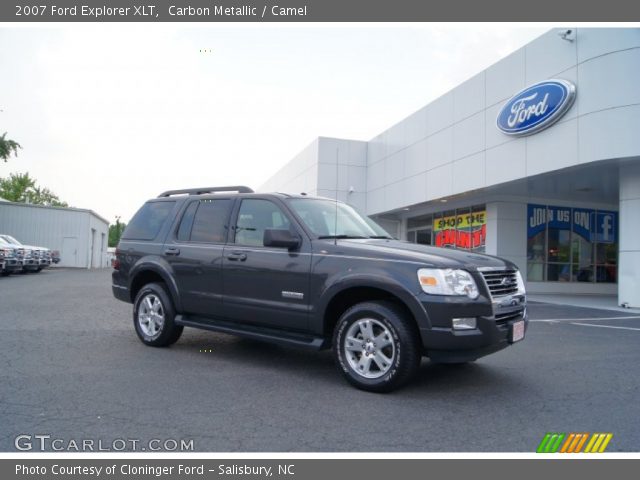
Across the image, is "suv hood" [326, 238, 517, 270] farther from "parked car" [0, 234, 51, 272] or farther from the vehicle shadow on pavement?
"parked car" [0, 234, 51, 272]

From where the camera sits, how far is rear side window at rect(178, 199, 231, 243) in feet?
20.3

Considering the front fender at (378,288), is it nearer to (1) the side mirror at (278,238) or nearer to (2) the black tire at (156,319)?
(1) the side mirror at (278,238)

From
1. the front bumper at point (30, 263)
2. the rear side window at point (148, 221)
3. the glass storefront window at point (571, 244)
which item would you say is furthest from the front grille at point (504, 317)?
the front bumper at point (30, 263)

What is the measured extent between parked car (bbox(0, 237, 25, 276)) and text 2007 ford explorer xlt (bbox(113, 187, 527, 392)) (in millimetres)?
16298

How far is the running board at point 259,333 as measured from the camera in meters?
5.08

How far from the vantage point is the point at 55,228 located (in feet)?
115

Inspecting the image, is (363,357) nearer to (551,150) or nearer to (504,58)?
(551,150)

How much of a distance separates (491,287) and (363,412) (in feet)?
5.35

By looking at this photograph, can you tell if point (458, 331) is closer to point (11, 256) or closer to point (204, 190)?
point (204, 190)

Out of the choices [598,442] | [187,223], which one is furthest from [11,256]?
[598,442]

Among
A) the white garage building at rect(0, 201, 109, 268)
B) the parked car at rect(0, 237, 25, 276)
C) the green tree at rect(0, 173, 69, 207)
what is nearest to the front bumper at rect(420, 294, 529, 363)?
the parked car at rect(0, 237, 25, 276)

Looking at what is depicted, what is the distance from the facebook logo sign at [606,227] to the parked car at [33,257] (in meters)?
23.9

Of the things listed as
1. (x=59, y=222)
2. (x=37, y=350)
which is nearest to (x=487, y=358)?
(x=37, y=350)

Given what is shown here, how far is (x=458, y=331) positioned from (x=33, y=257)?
23259 mm
